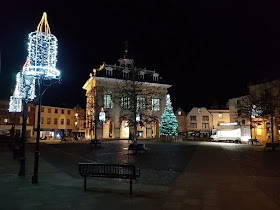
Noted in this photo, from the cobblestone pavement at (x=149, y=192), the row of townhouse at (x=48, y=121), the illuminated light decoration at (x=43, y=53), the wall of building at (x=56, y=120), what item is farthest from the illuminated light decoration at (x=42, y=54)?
the wall of building at (x=56, y=120)

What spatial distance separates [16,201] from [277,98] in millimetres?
29558

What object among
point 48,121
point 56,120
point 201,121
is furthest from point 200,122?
point 48,121

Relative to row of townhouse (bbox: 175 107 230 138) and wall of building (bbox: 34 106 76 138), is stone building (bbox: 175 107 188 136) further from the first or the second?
wall of building (bbox: 34 106 76 138)

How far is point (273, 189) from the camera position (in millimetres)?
8000

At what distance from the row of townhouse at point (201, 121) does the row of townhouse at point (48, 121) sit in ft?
100

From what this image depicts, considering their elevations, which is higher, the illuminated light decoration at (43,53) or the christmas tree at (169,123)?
the illuminated light decoration at (43,53)

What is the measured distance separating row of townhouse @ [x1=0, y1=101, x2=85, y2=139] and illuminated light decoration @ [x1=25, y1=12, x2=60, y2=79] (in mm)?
43721

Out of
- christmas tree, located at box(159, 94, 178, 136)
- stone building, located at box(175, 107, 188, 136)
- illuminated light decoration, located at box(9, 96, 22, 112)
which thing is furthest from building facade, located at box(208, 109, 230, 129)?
illuminated light decoration, located at box(9, 96, 22, 112)

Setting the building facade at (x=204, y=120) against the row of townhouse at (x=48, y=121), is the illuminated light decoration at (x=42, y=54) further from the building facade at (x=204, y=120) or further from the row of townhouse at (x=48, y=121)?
the building facade at (x=204, y=120)

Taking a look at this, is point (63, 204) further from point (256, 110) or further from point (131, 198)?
point (256, 110)

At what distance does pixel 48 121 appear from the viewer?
6297cm

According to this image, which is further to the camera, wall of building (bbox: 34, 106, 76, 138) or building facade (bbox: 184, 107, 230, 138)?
building facade (bbox: 184, 107, 230, 138)

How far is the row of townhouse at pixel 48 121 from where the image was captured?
180 ft

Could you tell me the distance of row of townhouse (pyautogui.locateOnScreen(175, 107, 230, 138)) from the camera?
6938 centimetres
